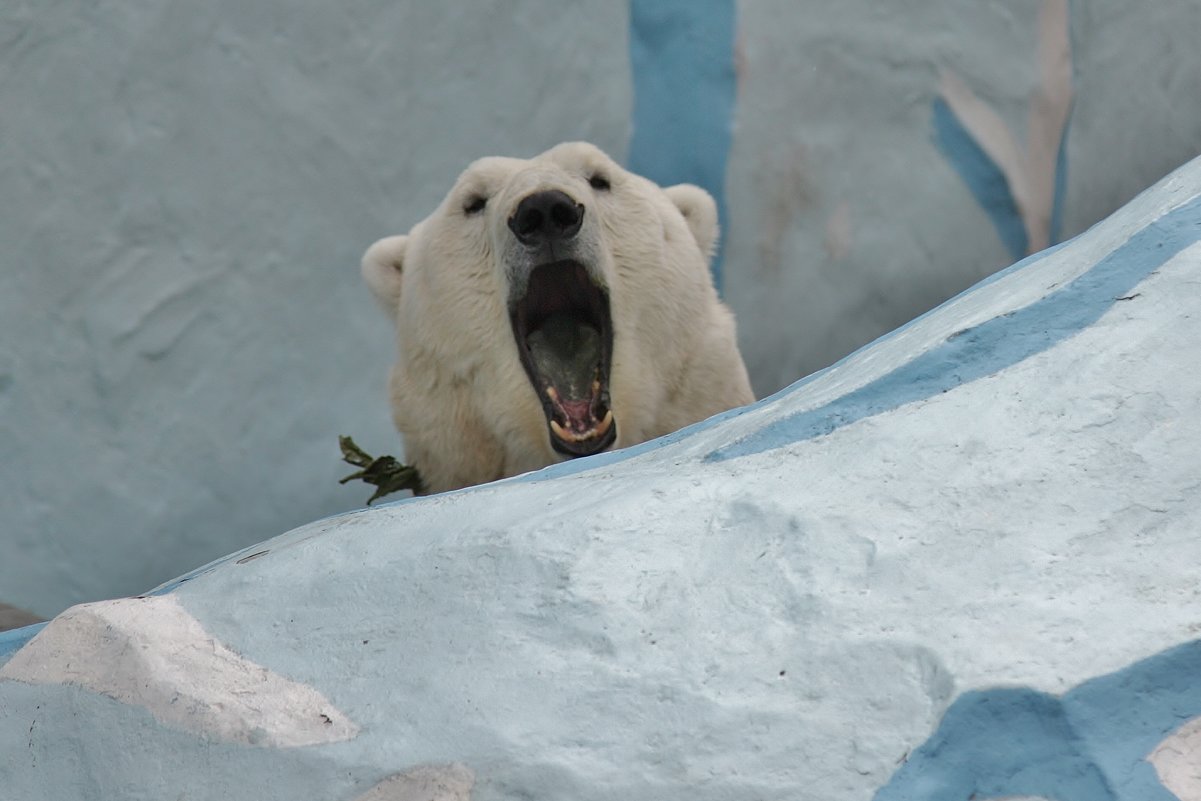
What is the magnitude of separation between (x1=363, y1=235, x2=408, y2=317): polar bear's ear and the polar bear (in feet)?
0.27

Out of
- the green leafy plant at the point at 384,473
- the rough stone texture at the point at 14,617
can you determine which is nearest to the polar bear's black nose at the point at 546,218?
the green leafy plant at the point at 384,473

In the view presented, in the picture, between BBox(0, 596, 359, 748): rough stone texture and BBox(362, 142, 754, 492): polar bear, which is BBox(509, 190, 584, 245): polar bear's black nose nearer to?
BBox(362, 142, 754, 492): polar bear

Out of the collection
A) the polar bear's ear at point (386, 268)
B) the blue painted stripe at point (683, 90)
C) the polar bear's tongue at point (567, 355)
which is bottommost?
the polar bear's tongue at point (567, 355)

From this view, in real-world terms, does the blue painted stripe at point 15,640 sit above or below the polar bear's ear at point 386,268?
below

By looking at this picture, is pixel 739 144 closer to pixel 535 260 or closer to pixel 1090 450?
pixel 535 260

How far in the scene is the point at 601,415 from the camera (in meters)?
2.52

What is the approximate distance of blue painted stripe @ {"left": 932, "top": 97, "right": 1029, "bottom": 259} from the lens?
3658mm

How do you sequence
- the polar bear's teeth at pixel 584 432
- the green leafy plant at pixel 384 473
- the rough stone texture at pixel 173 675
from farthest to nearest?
the green leafy plant at pixel 384 473 < the polar bear's teeth at pixel 584 432 < the rough stone texture at pixel 173 675

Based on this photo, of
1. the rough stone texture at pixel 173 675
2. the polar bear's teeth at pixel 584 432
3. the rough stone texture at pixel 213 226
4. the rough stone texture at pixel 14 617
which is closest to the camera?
the rough stone texture at pixel 173 675

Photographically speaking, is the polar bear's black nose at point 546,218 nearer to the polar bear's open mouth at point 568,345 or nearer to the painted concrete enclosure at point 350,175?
the polar bear's open mouth at point 568,345

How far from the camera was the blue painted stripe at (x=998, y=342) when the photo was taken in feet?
4.94

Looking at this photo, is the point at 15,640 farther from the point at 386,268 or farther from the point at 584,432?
the point at 386,268

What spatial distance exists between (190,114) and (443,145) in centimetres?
60

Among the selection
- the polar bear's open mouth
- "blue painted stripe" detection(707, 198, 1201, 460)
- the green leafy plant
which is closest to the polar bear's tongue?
the polar bear's open mouth
